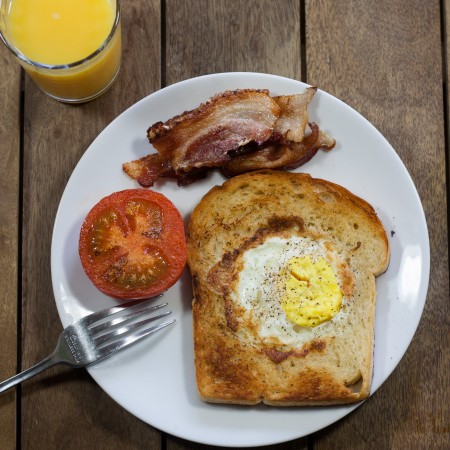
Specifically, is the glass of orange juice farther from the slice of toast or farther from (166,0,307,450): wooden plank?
the slice of toast

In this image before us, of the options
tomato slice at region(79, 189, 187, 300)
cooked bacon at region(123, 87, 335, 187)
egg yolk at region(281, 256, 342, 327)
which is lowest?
egg yolk at region(281, 256, 342, 327)

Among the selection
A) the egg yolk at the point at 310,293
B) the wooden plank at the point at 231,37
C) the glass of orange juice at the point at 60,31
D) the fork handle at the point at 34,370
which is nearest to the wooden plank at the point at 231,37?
the wooden plank at the point at 231,37

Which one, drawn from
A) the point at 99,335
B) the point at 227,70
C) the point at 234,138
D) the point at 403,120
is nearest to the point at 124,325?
the point at 99,335

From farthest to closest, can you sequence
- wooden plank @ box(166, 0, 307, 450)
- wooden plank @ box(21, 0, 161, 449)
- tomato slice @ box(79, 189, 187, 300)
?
wooden plank @ box(166, 0, 307, 450), wooden plank @ box(21, 0, 161, 449), tomato slice @ box(79, 189, 187, 300)

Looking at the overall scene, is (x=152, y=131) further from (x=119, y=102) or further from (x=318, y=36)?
(x=318, y=36)

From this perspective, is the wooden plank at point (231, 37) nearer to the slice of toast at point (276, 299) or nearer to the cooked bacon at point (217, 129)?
the cooked bacon at point (217, 129)

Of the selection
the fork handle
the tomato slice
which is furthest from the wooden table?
the tomato slice

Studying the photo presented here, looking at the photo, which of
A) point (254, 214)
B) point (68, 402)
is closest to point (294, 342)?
point (254, 214)
